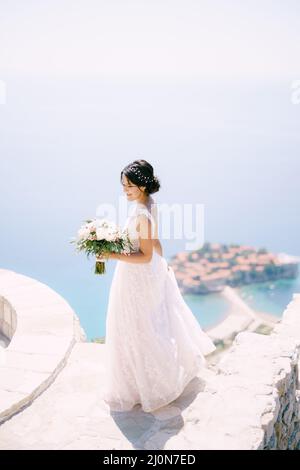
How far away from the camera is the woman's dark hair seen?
3.38 metres

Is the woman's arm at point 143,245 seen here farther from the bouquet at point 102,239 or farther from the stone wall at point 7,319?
the stone wall at point 7,319

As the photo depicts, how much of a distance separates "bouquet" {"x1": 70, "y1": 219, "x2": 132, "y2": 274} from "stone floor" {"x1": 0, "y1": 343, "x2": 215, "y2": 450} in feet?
3.89

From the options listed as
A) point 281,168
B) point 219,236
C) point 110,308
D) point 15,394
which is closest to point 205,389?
point 110,308

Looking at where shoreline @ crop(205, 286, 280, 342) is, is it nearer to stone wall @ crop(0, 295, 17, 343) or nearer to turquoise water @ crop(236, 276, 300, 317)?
turquoise water @ crop(236, 276, 300, 317)

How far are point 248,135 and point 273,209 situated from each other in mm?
34252

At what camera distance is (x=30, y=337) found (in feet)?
15.7

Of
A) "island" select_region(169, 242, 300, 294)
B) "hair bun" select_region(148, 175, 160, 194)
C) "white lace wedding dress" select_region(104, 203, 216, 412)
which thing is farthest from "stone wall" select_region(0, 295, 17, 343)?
"island" select_region(169, 242, 300, 294)

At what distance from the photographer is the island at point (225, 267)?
2563 inches

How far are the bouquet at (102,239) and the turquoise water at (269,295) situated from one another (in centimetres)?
7212

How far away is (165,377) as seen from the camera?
11.6ft

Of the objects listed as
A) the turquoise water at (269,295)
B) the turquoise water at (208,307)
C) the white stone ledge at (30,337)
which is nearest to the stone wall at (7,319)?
the white stone ledge at (30,337)

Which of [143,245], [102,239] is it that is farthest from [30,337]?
[143,245]

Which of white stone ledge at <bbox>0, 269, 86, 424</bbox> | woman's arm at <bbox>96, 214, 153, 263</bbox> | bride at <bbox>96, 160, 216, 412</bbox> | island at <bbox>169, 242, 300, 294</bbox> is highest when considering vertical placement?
Answer: woman's arm at <bbox>96, 214, 153, 263</bbox>
